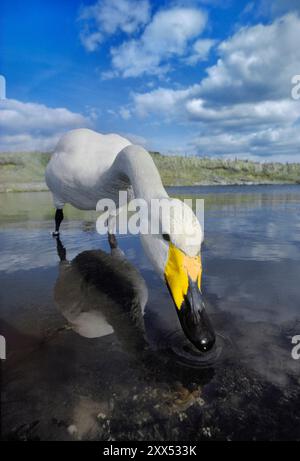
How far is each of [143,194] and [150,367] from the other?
2.10 m

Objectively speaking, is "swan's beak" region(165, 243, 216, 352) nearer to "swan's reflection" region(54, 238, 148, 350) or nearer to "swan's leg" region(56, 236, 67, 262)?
"swan's reflection" region(54, 238, 148, 350)

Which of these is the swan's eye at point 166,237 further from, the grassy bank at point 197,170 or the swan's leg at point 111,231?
the grassy bank at point 197,170

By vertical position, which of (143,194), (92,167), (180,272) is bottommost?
(180,272)

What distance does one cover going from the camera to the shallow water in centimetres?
225

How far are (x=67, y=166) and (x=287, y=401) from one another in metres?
6.29

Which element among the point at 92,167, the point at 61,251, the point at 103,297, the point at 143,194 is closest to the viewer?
the point at 143,194

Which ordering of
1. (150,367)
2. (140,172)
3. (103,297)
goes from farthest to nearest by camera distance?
1. (103,297)
2. (140,172)
3. (150,367)

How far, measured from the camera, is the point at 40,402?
8.12 ft

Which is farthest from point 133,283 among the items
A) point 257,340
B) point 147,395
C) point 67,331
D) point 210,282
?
point 147,395

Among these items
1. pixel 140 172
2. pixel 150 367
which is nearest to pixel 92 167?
pixel 140 172

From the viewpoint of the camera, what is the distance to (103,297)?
481 centimetres

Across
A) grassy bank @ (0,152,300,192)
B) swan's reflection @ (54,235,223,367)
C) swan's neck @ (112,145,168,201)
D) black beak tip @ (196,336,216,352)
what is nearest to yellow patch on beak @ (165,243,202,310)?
black beak tip @ (196,336,216,352)

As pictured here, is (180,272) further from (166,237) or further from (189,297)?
(166,237)
